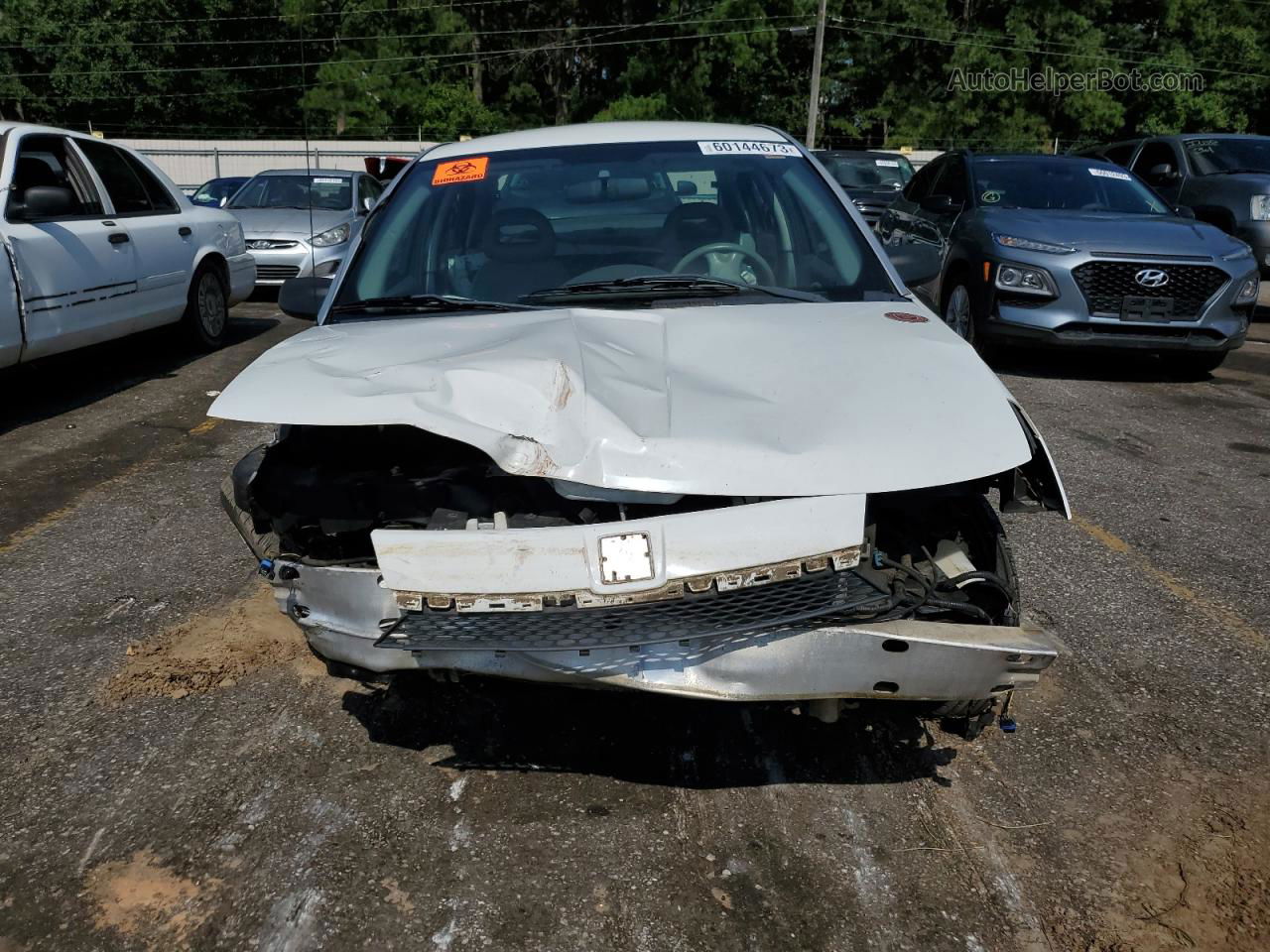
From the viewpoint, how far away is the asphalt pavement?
7.84ft

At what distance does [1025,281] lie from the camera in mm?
7711

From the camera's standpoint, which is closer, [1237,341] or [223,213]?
[1237,341]

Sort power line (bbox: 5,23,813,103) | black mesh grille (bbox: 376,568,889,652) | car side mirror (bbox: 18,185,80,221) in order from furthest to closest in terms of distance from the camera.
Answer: power line (bbox: 5,23,813,103)
car side mirror (bbox: 18,185,80,221)
black mesh grille (bbox: 376,568,889,652)

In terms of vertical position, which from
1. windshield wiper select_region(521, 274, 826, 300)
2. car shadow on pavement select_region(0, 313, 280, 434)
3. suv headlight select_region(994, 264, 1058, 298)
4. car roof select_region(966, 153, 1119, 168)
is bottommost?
A: car shadow on pavement select_region(0, 313, 280, 434)

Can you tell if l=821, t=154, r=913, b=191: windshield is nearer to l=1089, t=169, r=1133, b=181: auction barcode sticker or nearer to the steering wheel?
l=1089, t=169, r=1133, b=181: auction barcode sticker

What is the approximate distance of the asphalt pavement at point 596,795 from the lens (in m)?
2.39

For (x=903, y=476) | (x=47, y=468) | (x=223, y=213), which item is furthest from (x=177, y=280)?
(x=903, y=476)

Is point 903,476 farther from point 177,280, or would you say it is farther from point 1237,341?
point 177,280

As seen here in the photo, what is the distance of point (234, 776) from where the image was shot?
2938mm

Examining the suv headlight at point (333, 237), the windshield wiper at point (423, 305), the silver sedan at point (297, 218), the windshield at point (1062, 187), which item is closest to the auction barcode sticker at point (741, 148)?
the windshield wiper at point (423, 305)

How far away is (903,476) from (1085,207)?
713 cm

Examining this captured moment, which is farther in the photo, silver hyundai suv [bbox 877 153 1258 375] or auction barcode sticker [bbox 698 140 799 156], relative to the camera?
silver hyundai suv [bbox 877 153 1258 375]
